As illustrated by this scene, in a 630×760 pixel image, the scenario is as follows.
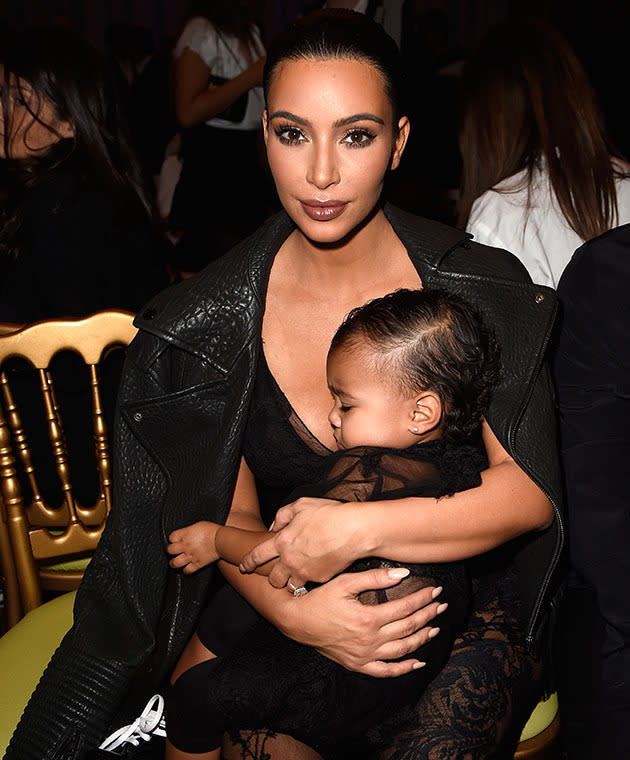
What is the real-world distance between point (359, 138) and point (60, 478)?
1.14 metres

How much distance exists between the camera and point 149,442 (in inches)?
67.7

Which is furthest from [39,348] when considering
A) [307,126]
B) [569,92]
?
[569,92]

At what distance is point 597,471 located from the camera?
1.65 m

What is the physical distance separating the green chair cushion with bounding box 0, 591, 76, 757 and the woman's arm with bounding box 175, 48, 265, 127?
9.83 ft

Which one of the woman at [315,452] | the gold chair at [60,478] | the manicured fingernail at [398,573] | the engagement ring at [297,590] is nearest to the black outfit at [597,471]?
the woman at [315,452]

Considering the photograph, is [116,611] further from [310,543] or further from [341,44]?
[341,44]

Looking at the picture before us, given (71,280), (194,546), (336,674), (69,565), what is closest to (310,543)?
(336,674)

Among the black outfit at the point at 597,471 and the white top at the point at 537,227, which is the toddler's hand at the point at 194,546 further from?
the white top at the point at 537,227

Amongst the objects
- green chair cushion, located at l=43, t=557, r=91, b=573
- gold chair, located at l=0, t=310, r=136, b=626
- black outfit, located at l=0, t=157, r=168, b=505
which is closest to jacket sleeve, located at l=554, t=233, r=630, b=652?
gold chair, located at l=0, t=310, r=136, b=626

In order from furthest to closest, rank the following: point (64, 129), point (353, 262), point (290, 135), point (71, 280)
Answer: point (64, 129), point (71, 280), point (353, 262), point (290, 135)

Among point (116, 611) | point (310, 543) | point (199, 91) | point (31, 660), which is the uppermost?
point (199, 91)

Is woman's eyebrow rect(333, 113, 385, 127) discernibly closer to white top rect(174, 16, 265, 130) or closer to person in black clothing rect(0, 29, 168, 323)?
person in black clothing rect(0, 29, 168, 323)

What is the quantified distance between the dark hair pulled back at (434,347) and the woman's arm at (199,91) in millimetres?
3021

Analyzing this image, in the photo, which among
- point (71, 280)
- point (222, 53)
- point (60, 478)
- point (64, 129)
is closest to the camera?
point (60, 478)
